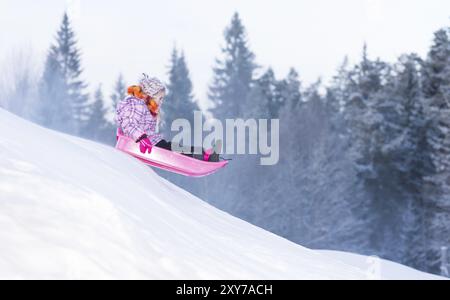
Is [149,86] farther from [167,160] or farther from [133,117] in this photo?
[167,160]

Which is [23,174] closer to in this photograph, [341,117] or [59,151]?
[59,151]

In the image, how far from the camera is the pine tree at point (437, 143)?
30.8 m

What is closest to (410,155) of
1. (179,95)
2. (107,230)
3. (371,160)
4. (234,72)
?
(371,160)

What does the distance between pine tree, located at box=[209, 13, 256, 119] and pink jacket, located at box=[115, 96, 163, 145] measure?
45729 mm

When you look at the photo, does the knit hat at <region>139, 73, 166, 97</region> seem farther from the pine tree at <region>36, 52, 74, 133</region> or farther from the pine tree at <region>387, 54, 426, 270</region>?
the pine tree at <region>36, 52, 74, 133</region>

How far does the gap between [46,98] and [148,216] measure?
38.5m

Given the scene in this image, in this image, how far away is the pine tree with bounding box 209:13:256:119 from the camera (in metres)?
56.9

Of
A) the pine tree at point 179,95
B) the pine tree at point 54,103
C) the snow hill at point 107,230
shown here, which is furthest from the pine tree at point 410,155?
the snow hill at point 107,230

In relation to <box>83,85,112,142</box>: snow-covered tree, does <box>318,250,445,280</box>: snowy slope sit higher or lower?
lower

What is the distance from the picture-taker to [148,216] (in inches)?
191

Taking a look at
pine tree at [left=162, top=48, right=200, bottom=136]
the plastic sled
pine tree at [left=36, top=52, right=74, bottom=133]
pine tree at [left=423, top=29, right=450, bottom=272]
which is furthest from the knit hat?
pine tree at [left=162, top=48, right=200, bottom=136]

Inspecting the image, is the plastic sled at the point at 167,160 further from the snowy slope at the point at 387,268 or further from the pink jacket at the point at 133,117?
the snowy slope at the point at 387,268

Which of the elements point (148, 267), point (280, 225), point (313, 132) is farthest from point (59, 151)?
point (313, 132)

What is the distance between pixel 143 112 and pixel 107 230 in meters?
4.32
